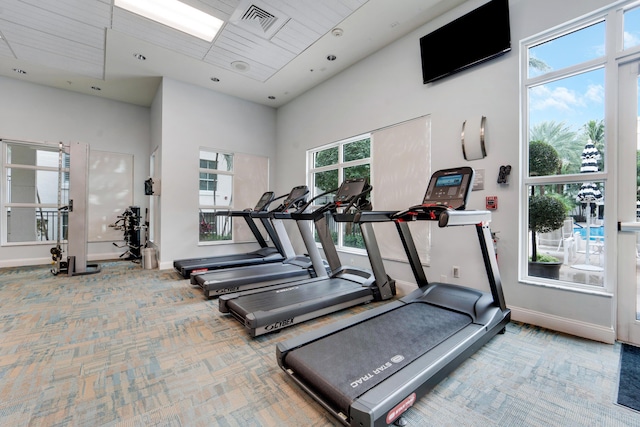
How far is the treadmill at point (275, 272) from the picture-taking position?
13.7ft

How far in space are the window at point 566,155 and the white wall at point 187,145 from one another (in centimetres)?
581

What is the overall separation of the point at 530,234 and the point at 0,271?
925 centimetres

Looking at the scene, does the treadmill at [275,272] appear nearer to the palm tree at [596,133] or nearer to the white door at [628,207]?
the white door at [628,207]

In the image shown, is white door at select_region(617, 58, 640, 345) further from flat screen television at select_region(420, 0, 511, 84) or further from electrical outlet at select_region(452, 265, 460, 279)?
electrical outlet at select_region(452, 265, 460, 279)

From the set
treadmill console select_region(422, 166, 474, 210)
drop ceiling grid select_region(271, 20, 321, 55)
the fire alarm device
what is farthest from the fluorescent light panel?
the fire alarm device

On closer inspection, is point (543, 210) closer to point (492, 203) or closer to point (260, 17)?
point (492, 203)

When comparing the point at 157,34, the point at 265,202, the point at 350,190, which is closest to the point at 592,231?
the point at 350,190

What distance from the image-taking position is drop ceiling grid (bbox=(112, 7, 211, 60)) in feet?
13.2

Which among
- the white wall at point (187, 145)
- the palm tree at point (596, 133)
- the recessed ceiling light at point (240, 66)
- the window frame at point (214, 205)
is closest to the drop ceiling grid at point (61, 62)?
the white wall at point (187, 145)

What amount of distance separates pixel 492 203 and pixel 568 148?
944mm

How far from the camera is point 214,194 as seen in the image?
6801 mm

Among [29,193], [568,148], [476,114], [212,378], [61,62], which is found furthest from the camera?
[29,193]

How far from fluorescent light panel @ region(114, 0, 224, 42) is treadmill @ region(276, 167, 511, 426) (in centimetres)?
389

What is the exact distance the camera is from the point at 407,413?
176cm
